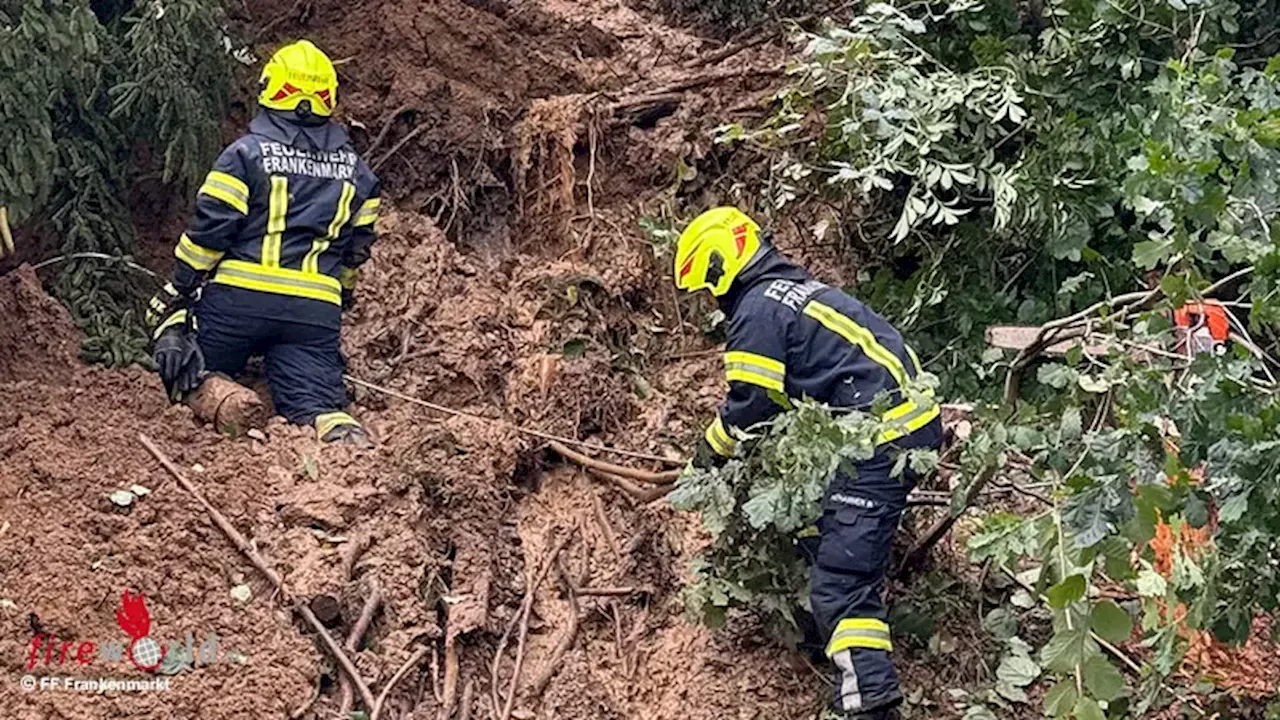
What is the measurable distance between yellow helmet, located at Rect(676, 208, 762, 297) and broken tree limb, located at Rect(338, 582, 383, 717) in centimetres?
162

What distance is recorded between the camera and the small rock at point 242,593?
4727 mm

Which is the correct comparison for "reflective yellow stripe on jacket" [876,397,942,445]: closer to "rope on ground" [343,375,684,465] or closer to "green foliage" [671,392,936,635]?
"green foliage" [671,392,936,635]

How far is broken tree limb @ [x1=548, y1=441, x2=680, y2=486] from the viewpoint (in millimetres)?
5738

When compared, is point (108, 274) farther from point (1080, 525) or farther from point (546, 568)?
point (1080, 525)

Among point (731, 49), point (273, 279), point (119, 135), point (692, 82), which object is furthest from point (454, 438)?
point (731, 49)

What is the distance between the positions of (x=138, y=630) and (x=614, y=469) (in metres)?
2.18

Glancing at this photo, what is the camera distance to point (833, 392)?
481 centimetres

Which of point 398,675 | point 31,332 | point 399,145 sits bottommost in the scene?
point 398,675

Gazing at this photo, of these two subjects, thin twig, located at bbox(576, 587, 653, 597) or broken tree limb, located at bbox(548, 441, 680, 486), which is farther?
broken tree limb, located at bbox(548, 441, 680, 486)

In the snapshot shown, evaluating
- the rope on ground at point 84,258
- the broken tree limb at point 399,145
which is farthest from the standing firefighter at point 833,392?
the broken tree limb at point 399,145

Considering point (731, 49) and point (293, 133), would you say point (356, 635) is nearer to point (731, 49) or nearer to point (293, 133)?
point (293, 133)

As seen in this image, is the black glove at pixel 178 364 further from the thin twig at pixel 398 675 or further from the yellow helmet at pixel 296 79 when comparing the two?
the thin twig at pixel 398 675

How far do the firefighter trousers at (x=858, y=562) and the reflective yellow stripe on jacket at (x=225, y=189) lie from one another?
9.46 feet

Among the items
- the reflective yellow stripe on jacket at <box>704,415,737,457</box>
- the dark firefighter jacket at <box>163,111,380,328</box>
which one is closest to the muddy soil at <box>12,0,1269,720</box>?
the dark firefighter jacket at <box>163,111,380,328</box>
